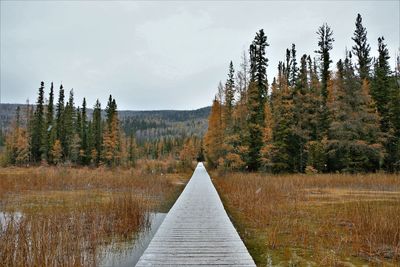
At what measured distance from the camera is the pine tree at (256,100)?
29.0 m

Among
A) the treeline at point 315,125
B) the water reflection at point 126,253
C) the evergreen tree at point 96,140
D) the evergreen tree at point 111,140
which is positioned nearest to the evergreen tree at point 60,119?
the evergreen tree at point 96,140

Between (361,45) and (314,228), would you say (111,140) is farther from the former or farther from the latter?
(314,228)

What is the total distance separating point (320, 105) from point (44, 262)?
2946cm

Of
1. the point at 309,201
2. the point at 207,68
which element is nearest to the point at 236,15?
the point at 207,68

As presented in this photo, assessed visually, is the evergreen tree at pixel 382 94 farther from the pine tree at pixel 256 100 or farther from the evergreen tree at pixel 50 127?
the evergreen tree at pixel 50 127

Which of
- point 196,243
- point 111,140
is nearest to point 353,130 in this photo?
point 196,243

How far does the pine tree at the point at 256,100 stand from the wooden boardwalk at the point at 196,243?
64.6ft

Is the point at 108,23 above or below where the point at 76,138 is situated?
above

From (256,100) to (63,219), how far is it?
23.1m

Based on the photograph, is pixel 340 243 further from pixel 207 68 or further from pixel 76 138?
pixel 76 138

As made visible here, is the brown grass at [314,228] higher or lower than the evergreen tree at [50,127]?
lower

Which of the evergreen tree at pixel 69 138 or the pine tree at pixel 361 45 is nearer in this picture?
the pine tree at pixel 361 45

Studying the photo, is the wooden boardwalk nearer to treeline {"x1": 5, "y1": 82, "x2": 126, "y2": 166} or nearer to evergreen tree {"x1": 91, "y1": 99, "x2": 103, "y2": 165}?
treeline {"x1": 5, "y1": 82, "x2": 126, "y2": 166}

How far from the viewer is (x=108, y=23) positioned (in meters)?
28.0
